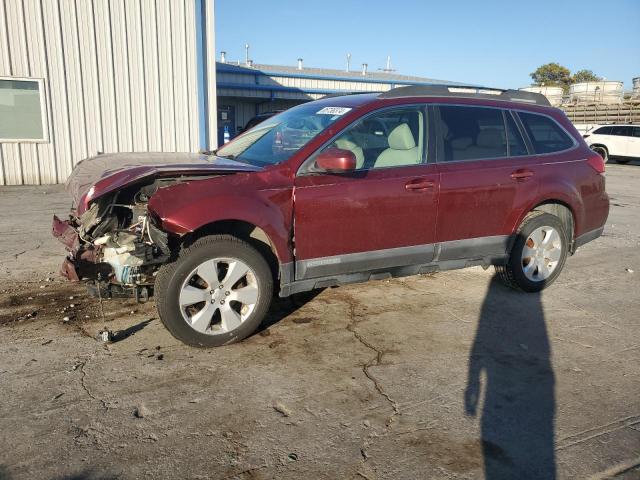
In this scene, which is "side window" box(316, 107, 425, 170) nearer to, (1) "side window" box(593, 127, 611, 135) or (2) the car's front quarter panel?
(2) the car's front quarter panel

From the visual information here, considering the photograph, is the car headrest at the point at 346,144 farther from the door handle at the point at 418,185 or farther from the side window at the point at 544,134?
the side window at the point at 544,134

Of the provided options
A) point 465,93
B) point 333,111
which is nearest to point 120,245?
point 333,111

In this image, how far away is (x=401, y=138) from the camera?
4.29 m

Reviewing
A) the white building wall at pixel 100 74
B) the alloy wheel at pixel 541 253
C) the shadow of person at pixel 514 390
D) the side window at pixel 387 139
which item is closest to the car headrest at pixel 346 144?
the side window at pixel 387 139

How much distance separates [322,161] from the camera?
3.72 m

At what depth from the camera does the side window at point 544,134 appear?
4980 mm

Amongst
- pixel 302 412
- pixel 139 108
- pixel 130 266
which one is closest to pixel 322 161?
pixel 130 266

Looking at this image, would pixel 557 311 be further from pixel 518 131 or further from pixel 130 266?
pixel 130 266

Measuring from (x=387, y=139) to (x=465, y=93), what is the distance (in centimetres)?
110

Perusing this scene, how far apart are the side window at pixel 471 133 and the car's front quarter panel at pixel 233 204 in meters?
1.62

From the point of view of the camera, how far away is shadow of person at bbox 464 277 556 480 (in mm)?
2586

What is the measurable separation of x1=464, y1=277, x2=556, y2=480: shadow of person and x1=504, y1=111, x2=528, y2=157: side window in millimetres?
1464

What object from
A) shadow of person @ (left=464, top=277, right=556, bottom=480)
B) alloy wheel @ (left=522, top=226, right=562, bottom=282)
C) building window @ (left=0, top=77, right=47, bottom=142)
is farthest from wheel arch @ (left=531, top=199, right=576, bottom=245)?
building window @ (left=0, top=77, right=47, bottom=142)

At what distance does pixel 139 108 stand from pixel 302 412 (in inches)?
437
